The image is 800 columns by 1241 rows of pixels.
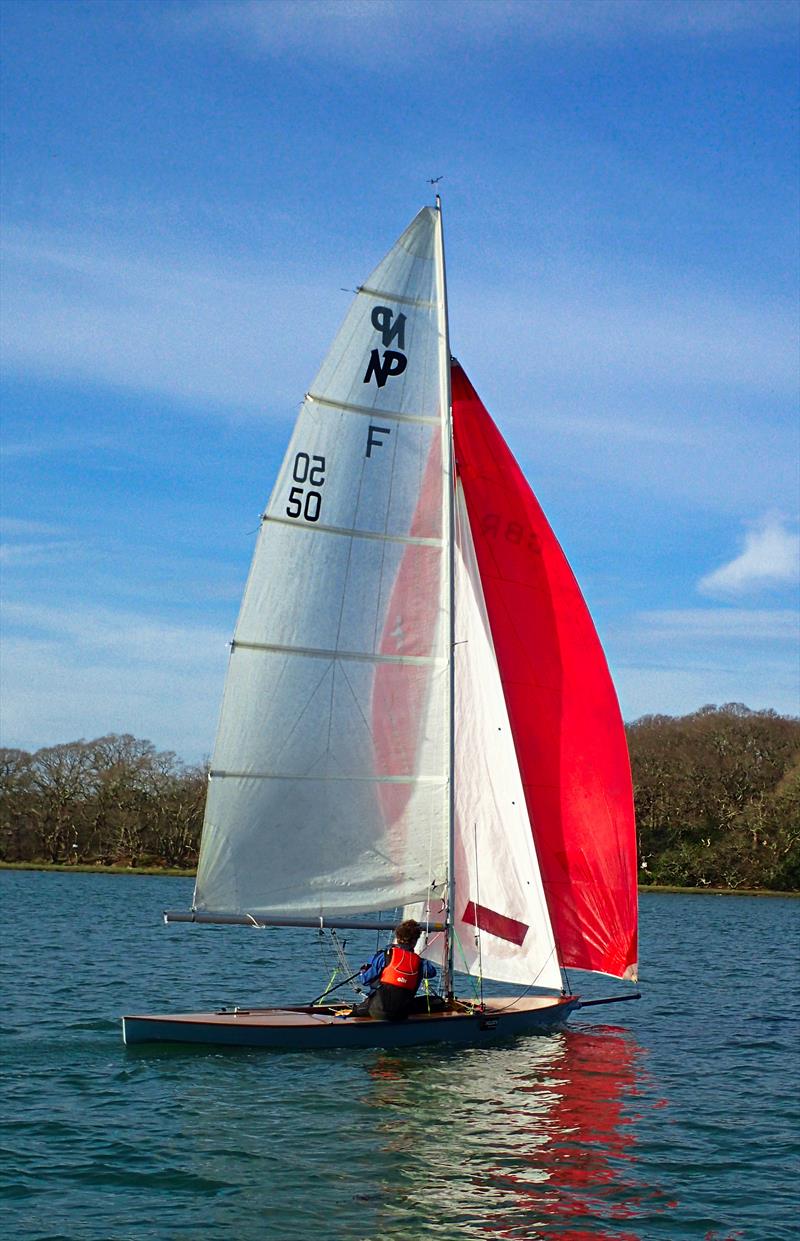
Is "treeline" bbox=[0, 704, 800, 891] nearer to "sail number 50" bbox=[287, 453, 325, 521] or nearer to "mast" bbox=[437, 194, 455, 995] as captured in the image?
"mast" bbox=[437, 194, 455, 995]

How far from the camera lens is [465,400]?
18672 mm

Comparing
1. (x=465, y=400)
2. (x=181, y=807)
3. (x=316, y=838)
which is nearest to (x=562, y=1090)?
(x=316, y=838)

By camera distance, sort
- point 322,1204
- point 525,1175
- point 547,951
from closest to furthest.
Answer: point 322,1204
point 525,1175
point 547,951

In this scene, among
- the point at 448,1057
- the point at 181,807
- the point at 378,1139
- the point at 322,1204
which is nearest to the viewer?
the point at 322,1204

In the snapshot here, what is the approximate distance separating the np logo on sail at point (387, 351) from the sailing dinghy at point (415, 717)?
26 millimetres

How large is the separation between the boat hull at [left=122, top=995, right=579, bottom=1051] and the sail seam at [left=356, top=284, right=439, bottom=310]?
8894 mm

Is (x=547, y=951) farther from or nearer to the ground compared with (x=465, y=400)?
nearer to the ground

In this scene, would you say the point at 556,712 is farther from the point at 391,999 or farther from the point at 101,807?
the point at 101,807

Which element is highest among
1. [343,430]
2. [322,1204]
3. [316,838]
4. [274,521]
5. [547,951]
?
[343,430]

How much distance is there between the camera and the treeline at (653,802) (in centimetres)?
6644

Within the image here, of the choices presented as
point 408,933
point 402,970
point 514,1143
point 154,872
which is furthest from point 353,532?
point 154,872

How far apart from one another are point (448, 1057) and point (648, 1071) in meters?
2.63

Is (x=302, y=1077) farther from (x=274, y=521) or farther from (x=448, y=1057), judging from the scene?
(x=274, y=521)

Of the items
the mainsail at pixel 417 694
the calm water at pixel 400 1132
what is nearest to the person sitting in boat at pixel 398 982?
the calm water at pixel 400 1132
